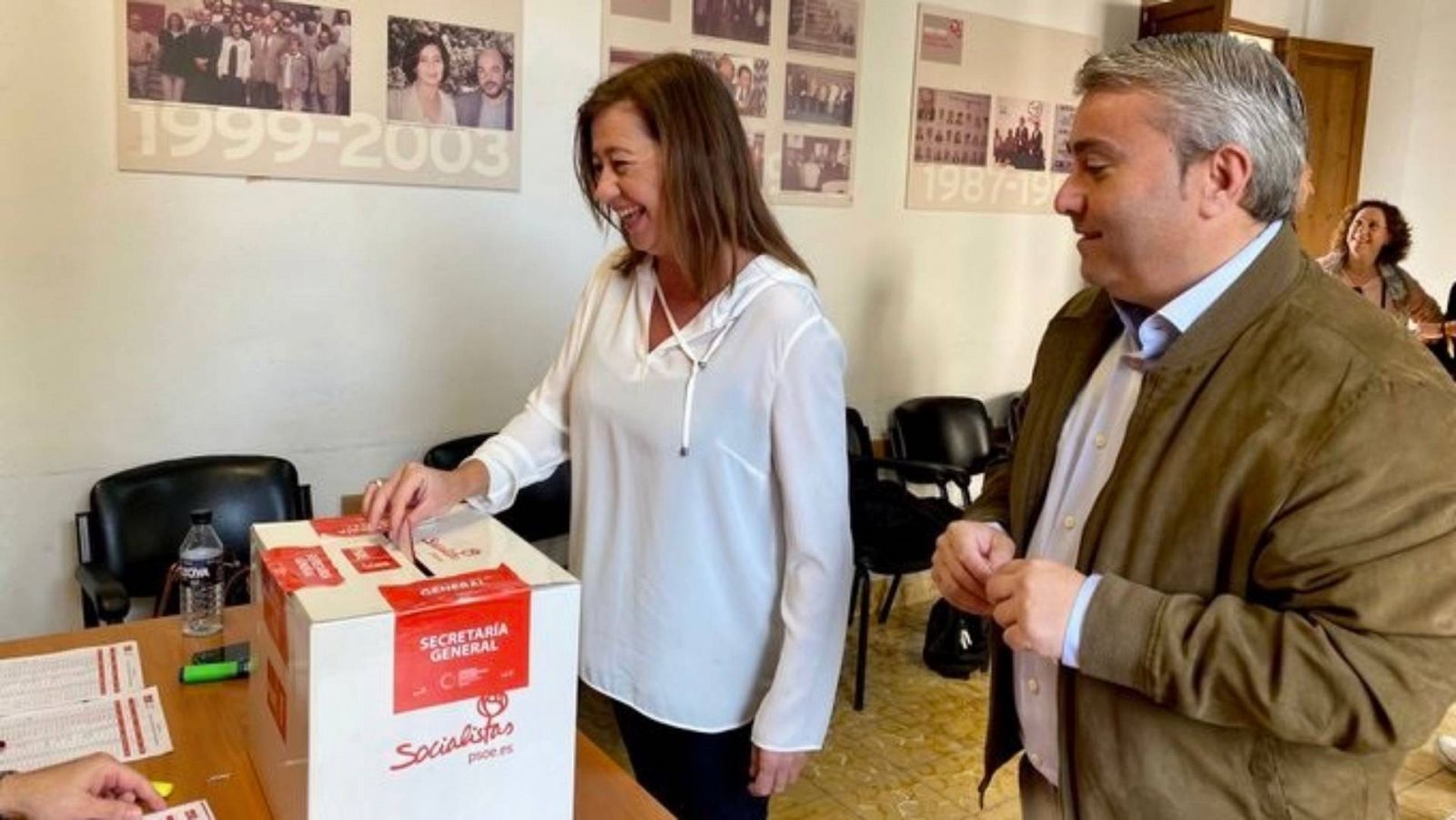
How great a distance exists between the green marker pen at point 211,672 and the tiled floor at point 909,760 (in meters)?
1.48

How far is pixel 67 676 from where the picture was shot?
1388mm

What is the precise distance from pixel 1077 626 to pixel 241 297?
226cm

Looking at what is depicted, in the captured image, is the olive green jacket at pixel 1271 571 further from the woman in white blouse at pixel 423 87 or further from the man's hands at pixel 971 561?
the woman in white blouse at pixel 423 87

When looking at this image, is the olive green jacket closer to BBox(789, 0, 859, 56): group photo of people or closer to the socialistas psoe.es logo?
the socialistas psoe.es logo

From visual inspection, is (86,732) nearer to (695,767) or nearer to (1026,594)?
(695,767)

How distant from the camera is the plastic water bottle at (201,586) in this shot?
155 cm

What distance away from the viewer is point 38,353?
7.79ft

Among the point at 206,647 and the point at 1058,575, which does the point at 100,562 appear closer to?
the point at 206,647

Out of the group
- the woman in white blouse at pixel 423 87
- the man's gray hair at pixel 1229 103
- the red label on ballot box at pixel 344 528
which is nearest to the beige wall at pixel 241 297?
the woman in white blouse at pixel 423 87

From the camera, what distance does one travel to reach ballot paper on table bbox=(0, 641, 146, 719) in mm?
1319

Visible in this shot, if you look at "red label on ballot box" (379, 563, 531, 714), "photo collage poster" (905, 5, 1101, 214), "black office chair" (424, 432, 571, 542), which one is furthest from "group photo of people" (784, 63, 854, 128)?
"red label on ballot box" (379, 563, 531, 714)

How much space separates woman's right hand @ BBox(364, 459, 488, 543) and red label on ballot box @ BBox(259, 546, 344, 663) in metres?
0.11

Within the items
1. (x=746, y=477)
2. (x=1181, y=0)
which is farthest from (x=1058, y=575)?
(x=1181, y=0)

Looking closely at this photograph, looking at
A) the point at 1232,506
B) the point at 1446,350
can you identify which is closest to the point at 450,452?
the point at 1232,506
